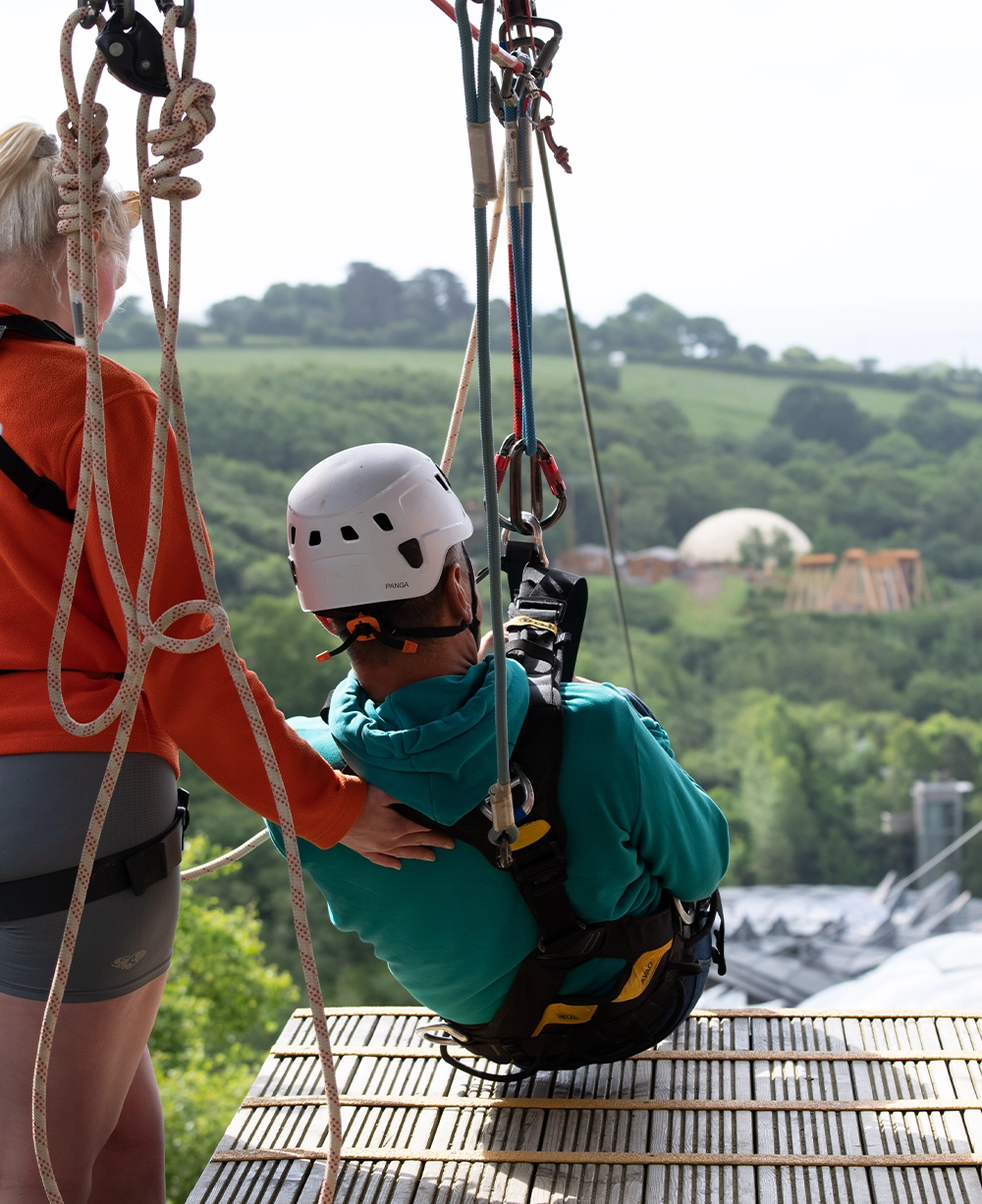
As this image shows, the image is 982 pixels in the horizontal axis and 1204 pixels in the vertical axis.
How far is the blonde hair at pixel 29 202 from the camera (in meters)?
1.08

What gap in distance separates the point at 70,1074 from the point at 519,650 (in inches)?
23.0

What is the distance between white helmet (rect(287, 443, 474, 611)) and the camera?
1.15m

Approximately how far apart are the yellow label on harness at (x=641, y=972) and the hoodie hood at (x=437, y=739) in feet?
1.05

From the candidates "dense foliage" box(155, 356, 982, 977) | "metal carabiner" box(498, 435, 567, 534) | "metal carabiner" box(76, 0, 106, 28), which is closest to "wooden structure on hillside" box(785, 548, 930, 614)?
"dense foliage" box(155, 356, 982, 977)

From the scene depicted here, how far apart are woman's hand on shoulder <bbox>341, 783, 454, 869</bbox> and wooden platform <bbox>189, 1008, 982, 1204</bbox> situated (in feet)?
1.45

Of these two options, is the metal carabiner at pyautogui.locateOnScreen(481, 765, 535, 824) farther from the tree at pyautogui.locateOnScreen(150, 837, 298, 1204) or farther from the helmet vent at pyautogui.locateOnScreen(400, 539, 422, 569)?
the tree at pyautogui.locateOnScreen(150, 837, 298, 1204)

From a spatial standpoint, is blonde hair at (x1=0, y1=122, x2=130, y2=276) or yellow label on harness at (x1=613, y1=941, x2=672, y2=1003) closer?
blonde hair at (x1=0, y1=122, x2=130, y2=276)

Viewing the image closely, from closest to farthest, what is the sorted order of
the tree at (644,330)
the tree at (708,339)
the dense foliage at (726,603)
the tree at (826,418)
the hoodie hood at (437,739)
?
the hoodie hood at (437,739) → the dense foliage at (726,603) → the tree at (826,418) → the tree at (644,330) → the tree at (708,339)

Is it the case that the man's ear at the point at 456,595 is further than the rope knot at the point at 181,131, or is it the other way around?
the man's ear at the point at 456,595

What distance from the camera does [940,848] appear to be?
28.4m

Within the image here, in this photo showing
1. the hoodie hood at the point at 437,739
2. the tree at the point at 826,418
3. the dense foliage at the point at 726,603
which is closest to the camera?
the hoodie hood at the point at 437,739

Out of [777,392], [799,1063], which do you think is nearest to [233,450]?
[777,392]

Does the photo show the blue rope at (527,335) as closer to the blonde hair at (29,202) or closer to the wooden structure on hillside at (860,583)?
the blonde hair at (29,202)

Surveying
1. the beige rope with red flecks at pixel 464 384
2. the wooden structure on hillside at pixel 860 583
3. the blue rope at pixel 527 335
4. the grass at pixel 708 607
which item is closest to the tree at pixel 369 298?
the grass at pixel 708 607
